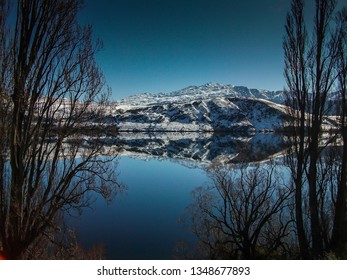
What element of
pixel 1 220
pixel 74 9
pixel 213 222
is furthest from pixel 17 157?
pixel 213 222

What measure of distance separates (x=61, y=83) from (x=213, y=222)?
1176 cm

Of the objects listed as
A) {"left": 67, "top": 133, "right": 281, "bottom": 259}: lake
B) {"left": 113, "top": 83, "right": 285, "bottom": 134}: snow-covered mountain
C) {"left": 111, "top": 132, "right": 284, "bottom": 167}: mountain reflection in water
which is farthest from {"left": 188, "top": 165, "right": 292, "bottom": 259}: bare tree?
{"left": 113, "top": 83, "right": 285, "bottom": 134}: snow-covered mountain

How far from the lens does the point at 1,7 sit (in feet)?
18.3

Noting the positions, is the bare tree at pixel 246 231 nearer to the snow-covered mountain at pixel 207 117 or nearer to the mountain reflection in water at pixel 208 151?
the mountain reflection in water at pixel 208 151

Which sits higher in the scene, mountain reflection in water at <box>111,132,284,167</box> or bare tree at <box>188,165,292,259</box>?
mountain reflection in water at <box>111,132,284,167</box>

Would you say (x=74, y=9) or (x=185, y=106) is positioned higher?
(x=185, y=106)

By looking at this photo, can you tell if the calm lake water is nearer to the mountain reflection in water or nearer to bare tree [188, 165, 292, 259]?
bare tree [188, 165, 292, 259]

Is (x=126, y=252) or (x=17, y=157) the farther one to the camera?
(x=126, y=252)

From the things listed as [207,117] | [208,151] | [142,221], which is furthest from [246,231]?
[207,117]

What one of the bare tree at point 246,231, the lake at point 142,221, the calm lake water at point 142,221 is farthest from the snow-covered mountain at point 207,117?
the bare tree at point 246,231

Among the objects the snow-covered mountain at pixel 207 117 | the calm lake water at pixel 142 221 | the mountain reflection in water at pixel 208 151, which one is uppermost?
the snow-covered mountain at pixel 207 117

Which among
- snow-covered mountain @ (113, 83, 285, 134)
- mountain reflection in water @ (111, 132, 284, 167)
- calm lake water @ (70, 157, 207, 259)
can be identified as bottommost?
calm lake water @ (70, 157, 207, 259)

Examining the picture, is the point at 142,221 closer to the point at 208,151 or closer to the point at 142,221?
the point at 142,221
